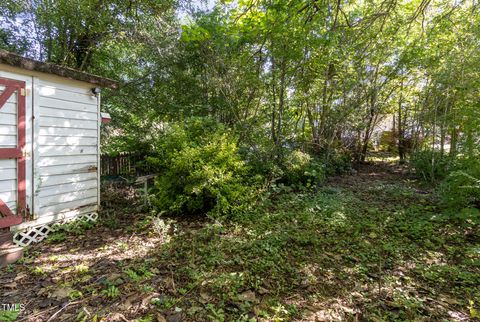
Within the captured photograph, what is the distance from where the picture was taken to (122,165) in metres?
6.54

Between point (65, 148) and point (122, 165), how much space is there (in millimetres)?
2870

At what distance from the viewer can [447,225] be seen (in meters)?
3.91

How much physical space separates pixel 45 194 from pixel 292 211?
3.73 metres

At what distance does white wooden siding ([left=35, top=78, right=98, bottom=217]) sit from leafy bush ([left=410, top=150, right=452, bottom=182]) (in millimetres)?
7781

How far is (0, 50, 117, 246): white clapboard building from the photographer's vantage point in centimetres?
308

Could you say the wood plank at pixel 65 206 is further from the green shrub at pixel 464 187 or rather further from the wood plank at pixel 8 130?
the green shrub at pixel 464 187

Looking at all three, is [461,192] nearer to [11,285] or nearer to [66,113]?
[11,285]

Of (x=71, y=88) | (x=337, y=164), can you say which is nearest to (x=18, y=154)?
(x=71, y=88)

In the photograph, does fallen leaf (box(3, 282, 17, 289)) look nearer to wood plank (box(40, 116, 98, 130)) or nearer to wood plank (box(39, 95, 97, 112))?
wood plank (box(40, 116, 98, 130))

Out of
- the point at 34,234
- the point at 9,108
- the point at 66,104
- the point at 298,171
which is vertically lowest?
the point at 34,234

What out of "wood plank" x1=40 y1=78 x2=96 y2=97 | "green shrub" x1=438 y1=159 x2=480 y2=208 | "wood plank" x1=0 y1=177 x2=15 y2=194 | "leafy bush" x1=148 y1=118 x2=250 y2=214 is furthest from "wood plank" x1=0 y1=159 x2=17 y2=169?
"green shrub" x1=438 y1=159 x2=480 y2=208

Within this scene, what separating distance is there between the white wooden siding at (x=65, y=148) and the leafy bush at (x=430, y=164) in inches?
306

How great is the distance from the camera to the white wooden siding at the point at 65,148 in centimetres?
344

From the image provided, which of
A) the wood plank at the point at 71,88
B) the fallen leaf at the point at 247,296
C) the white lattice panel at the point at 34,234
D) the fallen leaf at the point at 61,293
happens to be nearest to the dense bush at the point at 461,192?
the fallen leaf at the point at 247,296
